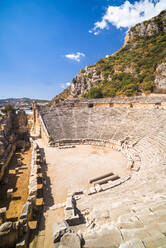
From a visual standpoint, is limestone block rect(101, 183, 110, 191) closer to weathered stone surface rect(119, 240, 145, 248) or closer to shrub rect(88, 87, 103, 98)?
weathered stone surface rect(119, 240, 145, 248)

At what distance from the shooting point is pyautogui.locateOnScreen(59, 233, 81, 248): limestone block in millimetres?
2135

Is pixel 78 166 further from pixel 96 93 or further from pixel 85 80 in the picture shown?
pixel 85 80

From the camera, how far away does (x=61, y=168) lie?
996cm

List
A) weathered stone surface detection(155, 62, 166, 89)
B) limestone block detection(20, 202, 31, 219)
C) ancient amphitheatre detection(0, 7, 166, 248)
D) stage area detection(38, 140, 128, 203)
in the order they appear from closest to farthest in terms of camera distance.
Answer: ancient amphitheatre detection(0, 7, 166, 248), limestone block detection(20, 202, 31, 219), stage area detection(38, 140, 128, 203), weathered stone surface detection(155, 62, 166, 89)

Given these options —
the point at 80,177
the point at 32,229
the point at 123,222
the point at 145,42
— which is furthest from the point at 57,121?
the point at 145,42

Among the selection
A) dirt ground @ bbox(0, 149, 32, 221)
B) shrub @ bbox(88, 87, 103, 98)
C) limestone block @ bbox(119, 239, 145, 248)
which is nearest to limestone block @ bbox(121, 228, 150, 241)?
limestone block @ bbox(119, 239, 145, 248)

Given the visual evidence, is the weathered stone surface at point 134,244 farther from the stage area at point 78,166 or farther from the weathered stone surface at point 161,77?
the weathered stone surface at point 161,77

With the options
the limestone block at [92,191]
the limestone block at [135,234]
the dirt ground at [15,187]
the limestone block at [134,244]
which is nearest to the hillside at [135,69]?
the limestone block at [92,191]

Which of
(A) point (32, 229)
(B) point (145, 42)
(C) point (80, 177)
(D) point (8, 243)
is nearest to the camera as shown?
(D) point (8, 243)

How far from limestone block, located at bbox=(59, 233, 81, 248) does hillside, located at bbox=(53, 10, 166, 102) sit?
94.6ft

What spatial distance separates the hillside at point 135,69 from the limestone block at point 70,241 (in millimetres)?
28849

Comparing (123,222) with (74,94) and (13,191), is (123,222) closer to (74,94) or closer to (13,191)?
(13,191)

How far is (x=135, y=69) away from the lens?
118 feet

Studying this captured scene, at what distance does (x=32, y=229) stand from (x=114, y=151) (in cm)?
976
